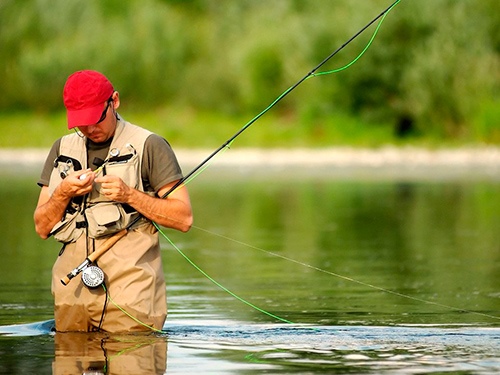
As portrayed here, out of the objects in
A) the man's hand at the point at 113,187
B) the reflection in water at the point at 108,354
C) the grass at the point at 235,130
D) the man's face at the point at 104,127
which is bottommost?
the reflection in water at the point at 108,354

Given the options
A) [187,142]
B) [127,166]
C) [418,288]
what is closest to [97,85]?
[127,166]

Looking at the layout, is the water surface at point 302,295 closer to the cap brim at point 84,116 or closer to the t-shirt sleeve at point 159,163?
the t-shirt sleeve at point 159,163

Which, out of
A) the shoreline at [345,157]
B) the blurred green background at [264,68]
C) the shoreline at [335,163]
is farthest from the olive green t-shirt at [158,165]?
the blurred green background at [264,68]

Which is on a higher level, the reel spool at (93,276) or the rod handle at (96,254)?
the rod handle at (96,254)

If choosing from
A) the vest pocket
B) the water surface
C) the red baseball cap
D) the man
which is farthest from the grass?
the red baseball cap

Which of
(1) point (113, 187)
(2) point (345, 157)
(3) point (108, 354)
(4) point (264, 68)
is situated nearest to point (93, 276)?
(3) point (108, 354)

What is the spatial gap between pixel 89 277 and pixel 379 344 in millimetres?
1483

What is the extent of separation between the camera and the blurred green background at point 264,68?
30891 millimetres

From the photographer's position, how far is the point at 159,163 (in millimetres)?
6176

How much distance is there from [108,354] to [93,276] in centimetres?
36

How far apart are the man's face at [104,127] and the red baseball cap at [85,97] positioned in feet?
0.17

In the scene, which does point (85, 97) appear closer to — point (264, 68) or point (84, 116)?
point (84, 116)

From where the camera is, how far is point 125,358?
20.2ft

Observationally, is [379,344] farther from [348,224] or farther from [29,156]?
[29,156]
